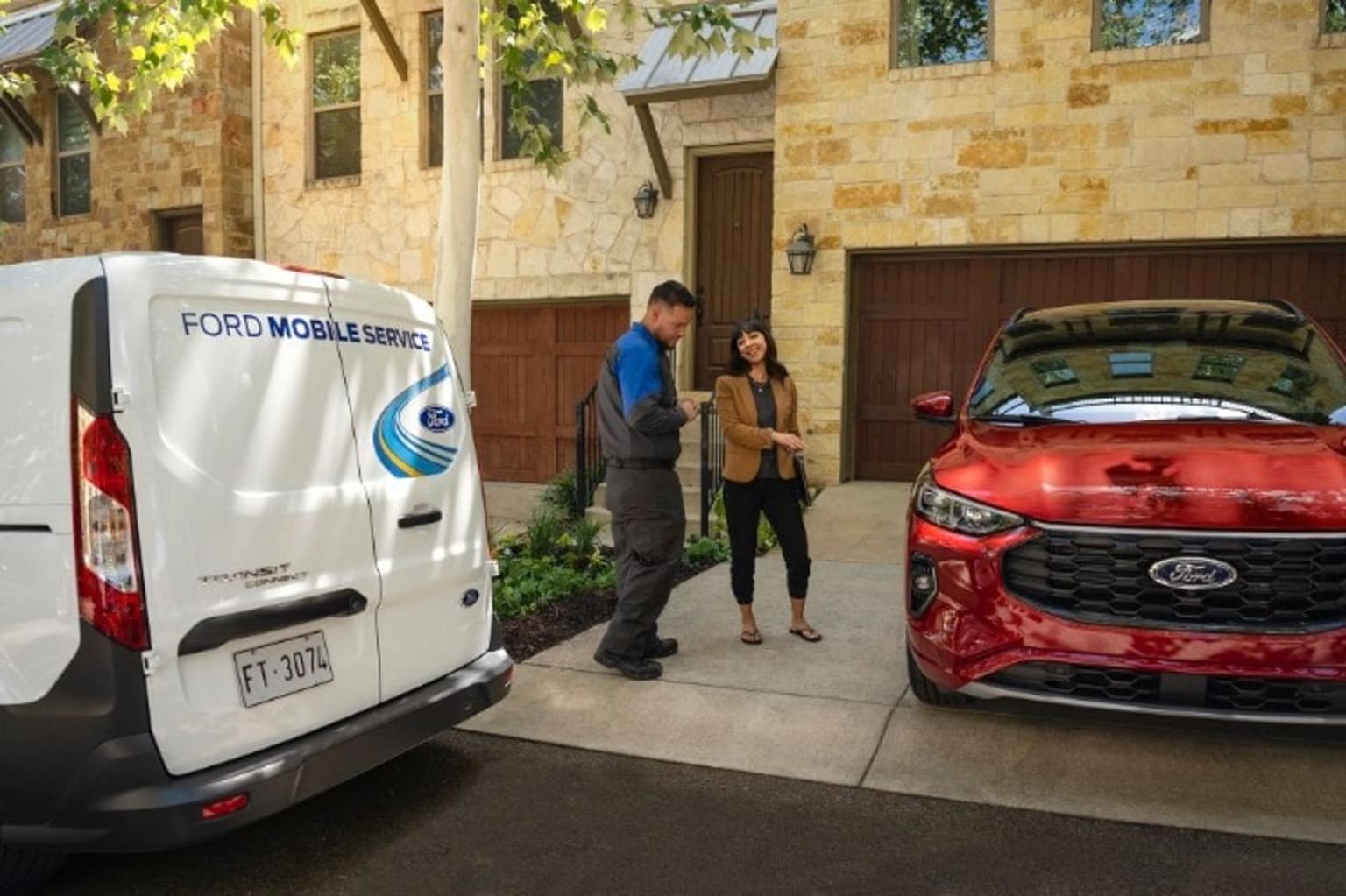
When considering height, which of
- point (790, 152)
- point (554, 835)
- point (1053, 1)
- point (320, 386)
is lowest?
point (554, 835)

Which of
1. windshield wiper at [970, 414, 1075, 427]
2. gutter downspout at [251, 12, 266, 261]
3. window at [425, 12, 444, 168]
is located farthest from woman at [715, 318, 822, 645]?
gutter downspout at [251, 12, 266, 261]

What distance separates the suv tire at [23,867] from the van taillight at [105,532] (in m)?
0.69

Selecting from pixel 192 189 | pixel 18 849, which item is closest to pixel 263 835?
pixel 18 849

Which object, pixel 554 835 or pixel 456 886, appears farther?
pixel 554 835

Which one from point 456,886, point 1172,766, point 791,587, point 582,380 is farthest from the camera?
point 582,380

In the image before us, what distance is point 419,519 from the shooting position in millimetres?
3320

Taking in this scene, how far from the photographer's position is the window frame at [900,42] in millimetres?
9047

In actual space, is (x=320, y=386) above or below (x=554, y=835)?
above

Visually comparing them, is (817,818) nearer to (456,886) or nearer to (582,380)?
(456,886)

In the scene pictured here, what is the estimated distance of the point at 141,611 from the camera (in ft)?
8.18

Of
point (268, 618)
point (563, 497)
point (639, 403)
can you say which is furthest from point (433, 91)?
point (268, 618)

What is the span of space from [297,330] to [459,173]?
3307 millimetres

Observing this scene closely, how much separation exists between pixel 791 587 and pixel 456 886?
107 inches

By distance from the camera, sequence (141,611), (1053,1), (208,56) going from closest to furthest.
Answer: (141,611) < (1053,1) < (208,56)
